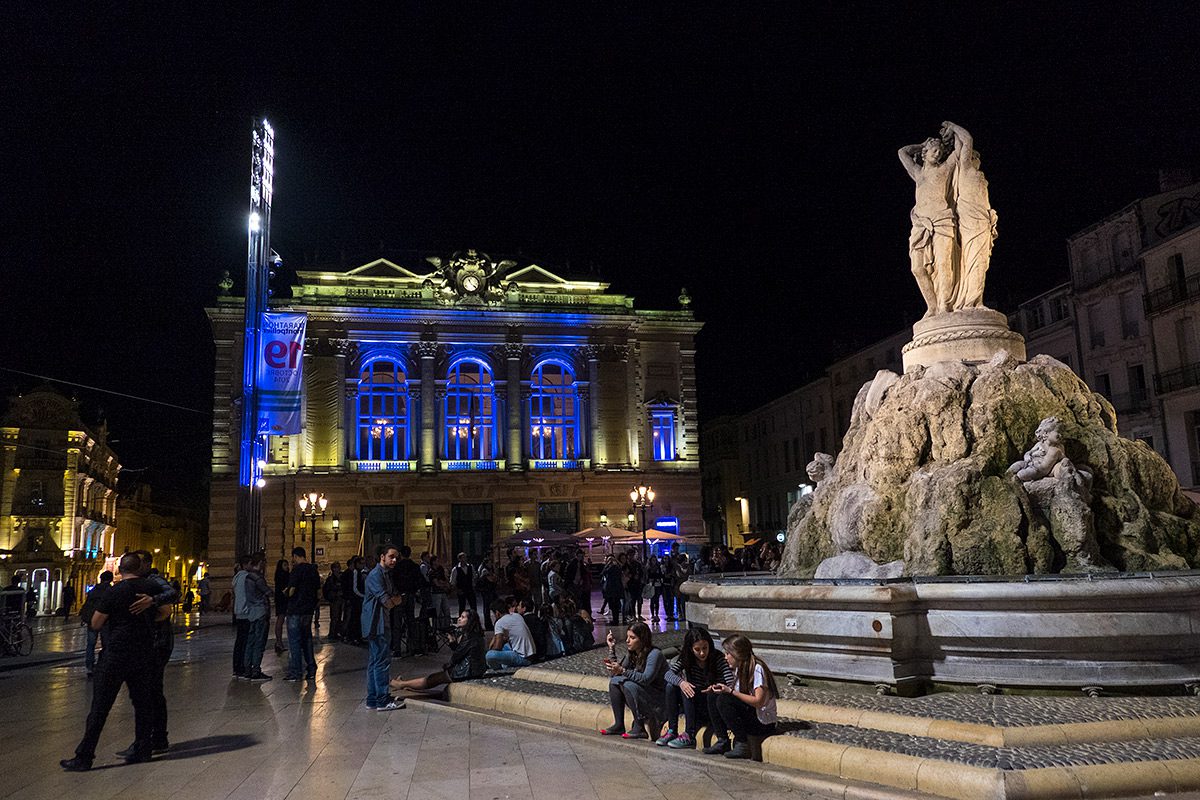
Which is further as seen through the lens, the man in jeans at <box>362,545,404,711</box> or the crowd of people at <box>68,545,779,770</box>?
the man in jeans at <box>362,545,404,711</box>

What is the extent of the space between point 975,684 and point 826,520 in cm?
378

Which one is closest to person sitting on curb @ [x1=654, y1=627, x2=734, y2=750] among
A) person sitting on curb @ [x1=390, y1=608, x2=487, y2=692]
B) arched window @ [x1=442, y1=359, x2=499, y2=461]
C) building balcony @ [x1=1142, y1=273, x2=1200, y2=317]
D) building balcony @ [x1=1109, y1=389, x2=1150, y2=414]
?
person sitting on curb @ [x1=390, y1=608, x2=487, y2=692]

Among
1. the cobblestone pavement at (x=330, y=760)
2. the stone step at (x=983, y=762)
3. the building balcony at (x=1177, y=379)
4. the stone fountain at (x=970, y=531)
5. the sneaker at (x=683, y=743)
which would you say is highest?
the building balcony at (x=1177, y=379)

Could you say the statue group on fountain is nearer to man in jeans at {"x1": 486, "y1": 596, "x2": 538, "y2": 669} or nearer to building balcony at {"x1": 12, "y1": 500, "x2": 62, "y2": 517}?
man in jeans at {"x1": 486, "y1": 596, "x2": 538, "y2": 669}

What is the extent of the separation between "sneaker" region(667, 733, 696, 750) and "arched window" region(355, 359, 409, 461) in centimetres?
3791

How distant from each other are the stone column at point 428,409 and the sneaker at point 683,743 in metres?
37.4

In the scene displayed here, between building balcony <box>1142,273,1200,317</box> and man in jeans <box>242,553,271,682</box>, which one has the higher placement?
building balcony <box>1142,273,1200,317</box>

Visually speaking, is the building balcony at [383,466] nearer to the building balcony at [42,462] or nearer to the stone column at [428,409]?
the stone column at [428,409]

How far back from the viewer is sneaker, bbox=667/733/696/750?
277 inches

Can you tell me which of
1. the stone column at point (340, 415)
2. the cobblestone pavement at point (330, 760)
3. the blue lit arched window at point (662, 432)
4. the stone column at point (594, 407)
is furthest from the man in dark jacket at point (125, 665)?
the blue lit arched window at point (662, 432)

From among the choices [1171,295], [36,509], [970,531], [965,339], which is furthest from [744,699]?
[36,509]

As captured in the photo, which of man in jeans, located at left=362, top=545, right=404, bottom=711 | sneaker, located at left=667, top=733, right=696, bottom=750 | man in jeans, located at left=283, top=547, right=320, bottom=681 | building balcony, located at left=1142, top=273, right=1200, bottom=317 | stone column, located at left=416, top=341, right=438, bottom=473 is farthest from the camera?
stone column, located at left=416, top=341, right=438, bottom=473

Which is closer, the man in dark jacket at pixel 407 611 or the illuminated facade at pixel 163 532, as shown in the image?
Answer: the man in dark jacket at pixel 407 611

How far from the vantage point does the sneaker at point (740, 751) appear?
6605mm
